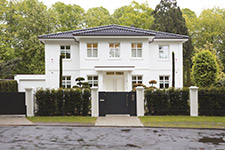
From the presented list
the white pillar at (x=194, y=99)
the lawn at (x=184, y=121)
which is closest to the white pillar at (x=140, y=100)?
the lawn at (x=184, y=121)

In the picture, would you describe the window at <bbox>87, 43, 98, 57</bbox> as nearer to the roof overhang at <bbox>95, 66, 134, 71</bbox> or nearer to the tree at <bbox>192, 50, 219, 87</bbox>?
the roof overhang at <bbox>95, 66, 134, 71</bbox>

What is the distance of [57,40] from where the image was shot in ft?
96.4

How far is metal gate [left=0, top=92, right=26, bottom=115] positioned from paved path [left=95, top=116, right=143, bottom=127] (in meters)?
4.69

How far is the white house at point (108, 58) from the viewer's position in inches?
1119

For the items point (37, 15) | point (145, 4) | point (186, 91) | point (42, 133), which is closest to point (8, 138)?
point (42, 133)

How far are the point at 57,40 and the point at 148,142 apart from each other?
2115cm

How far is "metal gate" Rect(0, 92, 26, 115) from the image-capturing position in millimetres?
17078

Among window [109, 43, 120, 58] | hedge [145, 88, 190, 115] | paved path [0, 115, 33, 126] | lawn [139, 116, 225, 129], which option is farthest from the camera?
window [109, 43, 120, 58]

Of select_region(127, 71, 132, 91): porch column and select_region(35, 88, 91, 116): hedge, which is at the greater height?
select_region(127, 71, 132, 91): porch column

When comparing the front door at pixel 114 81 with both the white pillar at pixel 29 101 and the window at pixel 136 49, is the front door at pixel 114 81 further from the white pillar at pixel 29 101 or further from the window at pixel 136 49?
the white pillar at pixel 29 101

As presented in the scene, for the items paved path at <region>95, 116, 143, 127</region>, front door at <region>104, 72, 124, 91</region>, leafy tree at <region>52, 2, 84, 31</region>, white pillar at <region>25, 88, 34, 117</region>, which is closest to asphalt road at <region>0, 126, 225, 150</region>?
paved path at <region>95, 116, 143, 127</region>

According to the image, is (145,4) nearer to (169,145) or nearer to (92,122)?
(92,122)

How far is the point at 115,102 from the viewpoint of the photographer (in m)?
17.3

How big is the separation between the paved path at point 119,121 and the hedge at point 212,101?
418 cm
